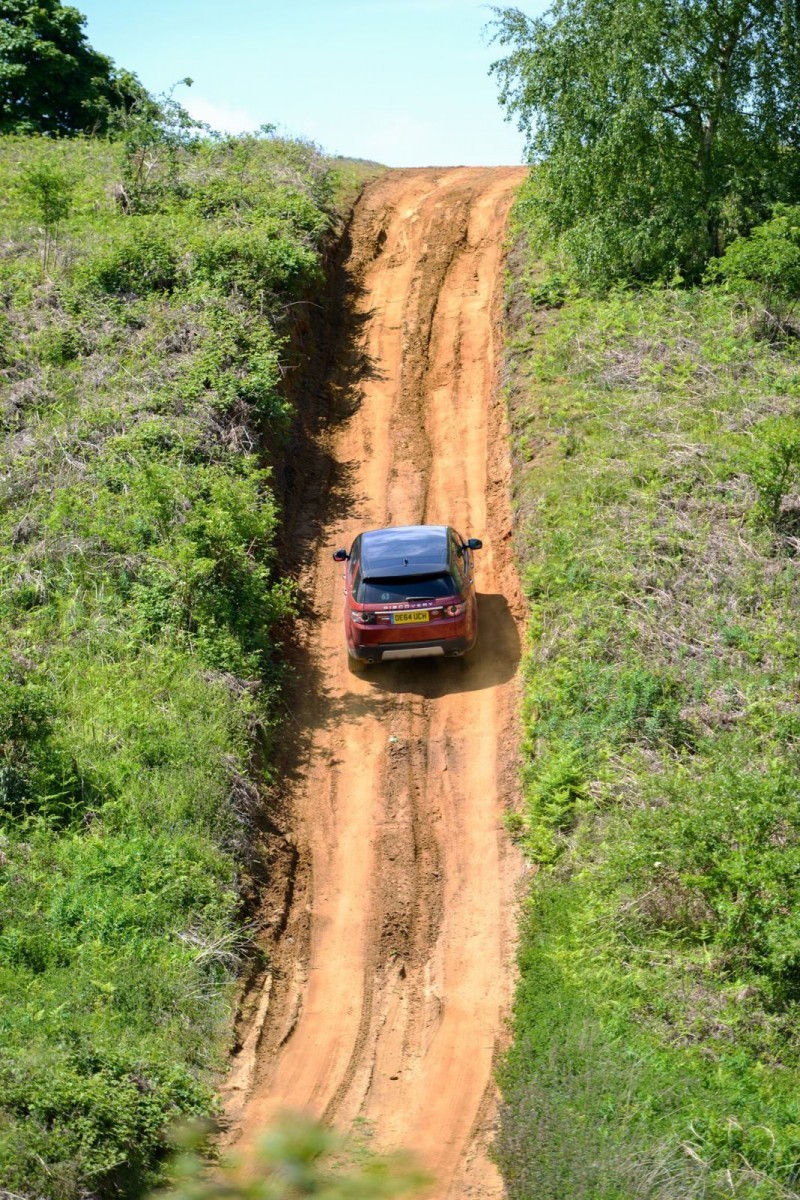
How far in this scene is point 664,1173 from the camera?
27.5 feet

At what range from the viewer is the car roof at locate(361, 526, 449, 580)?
16047mm

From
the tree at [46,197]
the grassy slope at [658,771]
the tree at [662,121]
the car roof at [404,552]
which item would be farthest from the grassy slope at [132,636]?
the tree at [662,121]

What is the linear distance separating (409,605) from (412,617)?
0.54 feet

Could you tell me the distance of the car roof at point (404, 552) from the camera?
1605cm

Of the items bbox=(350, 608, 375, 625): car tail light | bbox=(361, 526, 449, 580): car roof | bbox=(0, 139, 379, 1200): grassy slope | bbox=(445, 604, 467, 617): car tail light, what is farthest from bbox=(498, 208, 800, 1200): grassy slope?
bbox=(0, 139, 379, 1200): grassy slope

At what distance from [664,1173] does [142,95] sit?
30.1 metres

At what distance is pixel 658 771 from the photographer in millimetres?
13289

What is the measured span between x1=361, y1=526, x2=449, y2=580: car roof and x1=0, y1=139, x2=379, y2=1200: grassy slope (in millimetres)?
1717

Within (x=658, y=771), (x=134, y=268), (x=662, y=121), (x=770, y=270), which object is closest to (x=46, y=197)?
(x=134, y=268)

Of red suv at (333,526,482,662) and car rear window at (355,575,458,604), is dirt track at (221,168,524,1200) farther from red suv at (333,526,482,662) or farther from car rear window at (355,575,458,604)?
car rear window at (355,575,458,604)

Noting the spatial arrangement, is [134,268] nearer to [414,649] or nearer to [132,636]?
Answer: [132,636]

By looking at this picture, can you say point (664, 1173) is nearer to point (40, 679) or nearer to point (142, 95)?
point (40, 679)

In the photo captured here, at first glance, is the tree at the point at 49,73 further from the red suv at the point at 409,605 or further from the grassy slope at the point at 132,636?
the red suv at the point at 409,605

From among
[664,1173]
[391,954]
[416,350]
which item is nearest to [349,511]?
[416,350]
